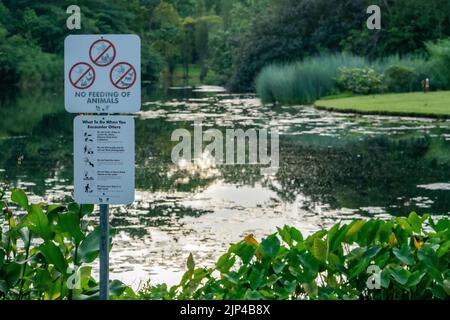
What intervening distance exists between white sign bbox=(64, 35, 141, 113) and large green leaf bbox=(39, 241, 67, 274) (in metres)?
1.32

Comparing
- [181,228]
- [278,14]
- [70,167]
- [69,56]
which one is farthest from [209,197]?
[278,14]

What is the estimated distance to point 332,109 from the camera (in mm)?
35469

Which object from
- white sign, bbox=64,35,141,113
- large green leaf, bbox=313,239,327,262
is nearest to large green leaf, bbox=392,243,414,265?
large green leaf, bbox=313,239,327,262

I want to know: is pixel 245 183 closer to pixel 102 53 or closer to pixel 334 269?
pixel 334 269

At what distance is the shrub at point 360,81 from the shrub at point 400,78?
0.40 m

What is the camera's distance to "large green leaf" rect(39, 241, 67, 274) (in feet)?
18.7

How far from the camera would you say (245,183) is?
1716cm

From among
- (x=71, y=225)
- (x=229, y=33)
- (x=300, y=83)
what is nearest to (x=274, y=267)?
(x=71, y=225)

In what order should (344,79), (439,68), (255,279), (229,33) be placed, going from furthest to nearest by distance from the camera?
(229,33), (344,79), (439,68), (255,279)

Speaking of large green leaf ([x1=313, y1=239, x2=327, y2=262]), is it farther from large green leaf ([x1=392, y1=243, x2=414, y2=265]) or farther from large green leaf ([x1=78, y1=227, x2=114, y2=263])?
large green leaf ([x1=78, y1=227, x2=114, y2=263])

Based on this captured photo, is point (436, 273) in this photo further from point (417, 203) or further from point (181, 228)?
point (417, 203)

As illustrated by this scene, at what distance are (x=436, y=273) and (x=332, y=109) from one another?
2992 centimetres

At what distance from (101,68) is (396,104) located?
3088cm
